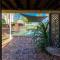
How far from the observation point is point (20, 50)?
19.2ft

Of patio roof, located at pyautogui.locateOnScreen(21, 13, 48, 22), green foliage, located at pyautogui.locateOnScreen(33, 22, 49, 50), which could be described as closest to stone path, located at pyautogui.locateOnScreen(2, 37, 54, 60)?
green foliage, located at pyautogui.locateOnScreen(33, 22, 49, 50)

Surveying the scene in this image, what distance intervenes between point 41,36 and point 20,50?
814 millimetres

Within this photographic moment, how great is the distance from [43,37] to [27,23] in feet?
2.13

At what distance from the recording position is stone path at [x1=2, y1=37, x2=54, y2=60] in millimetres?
5711

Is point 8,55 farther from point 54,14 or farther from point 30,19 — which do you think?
point 54,14

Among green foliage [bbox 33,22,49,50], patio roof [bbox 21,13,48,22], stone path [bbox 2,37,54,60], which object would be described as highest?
patio roof [bbox 21,13,48,22]

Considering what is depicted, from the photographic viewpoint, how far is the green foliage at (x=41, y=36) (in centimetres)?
558

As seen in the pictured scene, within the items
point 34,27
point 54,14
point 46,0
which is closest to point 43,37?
point 34,27

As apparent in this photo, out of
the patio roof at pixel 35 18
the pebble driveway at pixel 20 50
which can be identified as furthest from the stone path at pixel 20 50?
the patio roof at pixel 35 18

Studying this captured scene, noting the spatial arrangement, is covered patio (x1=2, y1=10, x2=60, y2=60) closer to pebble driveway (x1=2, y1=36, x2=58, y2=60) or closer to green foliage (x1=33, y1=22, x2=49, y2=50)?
pebble driveway (x1=2, y1=36, x2=58, y2=60)

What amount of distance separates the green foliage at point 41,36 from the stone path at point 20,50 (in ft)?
0.66

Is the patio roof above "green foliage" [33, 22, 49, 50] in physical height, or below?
above

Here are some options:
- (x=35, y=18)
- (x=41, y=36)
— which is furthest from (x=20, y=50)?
(x=35, y=18)

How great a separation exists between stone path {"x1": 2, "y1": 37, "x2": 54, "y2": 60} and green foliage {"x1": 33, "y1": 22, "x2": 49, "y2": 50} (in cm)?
20
